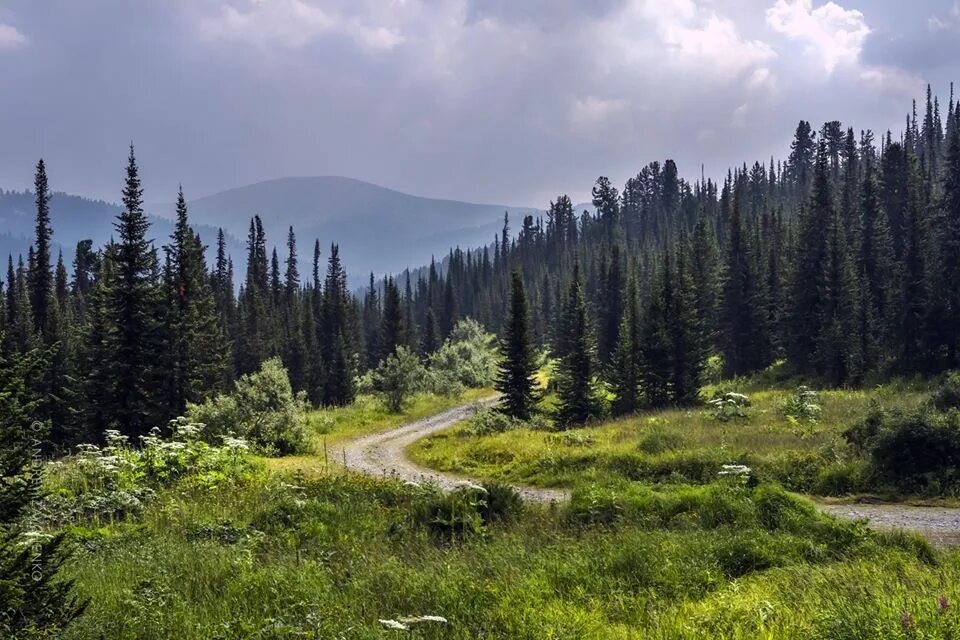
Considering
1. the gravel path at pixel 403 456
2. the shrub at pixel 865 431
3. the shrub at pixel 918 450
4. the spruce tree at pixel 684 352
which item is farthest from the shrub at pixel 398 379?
the shrub at pixel 918 450

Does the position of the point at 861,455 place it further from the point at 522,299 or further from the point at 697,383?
the point at 697,383

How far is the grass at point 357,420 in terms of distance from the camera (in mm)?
24516

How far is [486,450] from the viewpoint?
22.7m

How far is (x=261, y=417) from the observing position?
23953 millimetres

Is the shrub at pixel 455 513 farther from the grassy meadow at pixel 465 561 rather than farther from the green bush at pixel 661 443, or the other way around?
the green bush at pixel 661 443

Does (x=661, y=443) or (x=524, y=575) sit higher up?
(x=524, y=575)

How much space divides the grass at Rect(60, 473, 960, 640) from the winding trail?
2139 millimetres

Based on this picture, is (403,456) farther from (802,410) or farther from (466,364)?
(466,364)

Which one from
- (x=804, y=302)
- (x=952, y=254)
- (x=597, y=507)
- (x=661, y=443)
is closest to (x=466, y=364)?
(x=804, y=302)

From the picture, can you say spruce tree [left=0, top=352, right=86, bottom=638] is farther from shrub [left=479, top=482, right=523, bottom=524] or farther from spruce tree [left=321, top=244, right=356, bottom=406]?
spruce tree [left=321, top=244, right=356, bottom=406]

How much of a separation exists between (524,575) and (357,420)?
29420 millimetres

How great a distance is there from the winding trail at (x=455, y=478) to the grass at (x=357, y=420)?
0.93 meters

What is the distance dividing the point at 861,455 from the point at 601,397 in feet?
82.2

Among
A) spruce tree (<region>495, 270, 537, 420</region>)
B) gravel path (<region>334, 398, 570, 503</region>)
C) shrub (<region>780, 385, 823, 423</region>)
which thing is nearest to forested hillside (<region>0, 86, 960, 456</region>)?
spruce tree (<region>495, 270, 537, 420</region>)
